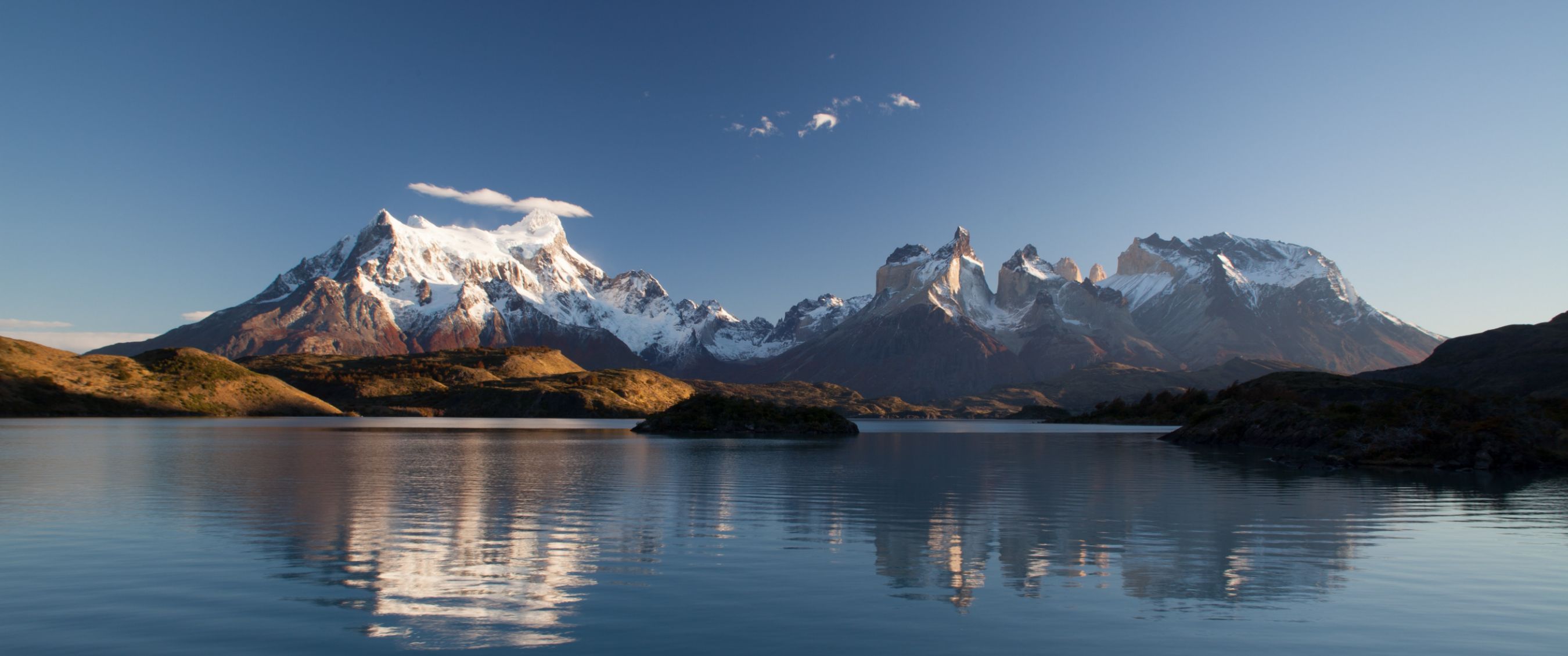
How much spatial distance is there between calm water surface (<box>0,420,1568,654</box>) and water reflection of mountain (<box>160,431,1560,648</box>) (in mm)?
193

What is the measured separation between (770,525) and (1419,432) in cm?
8231

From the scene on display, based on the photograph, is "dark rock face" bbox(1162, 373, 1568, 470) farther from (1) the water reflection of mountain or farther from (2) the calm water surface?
(2) the calm water surface

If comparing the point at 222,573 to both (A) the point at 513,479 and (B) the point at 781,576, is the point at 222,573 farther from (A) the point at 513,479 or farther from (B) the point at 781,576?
(A) the point at 513,479

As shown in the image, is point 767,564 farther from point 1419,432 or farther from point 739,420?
point 739,420

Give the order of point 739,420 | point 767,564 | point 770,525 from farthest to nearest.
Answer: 1. point 739,420
2. point 770,525
3. point 767,564

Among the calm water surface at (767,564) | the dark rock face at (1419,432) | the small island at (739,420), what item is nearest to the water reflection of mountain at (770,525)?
the calm water surface at (767,564)

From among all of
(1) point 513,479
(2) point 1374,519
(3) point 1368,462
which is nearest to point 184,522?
(1) point 513,479

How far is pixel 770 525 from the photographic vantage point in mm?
37094

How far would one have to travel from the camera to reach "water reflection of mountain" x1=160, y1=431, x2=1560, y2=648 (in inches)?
907

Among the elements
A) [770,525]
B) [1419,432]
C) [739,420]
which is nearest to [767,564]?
[770,525]

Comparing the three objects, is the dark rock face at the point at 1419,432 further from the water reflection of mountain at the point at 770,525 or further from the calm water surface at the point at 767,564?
the calm water surface at the point at 767,564

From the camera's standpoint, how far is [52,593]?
2216 cm

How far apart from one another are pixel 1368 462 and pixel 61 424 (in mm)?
223891

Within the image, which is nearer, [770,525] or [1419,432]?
[770,525]
